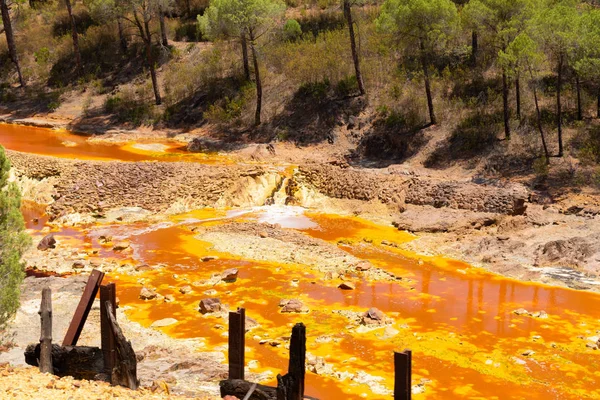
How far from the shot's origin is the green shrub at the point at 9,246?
1122cm

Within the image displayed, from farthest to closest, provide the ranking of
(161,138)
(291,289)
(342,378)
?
1. (161,138)
2. (291,289)
3. (342,378)

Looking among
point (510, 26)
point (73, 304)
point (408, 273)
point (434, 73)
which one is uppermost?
point (510, 26)

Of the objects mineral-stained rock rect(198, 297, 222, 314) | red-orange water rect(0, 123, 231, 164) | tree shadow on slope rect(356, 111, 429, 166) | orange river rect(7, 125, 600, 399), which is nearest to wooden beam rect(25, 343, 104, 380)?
orange river rect(7, 125, 600, 399)

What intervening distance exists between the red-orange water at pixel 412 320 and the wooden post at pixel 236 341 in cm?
261

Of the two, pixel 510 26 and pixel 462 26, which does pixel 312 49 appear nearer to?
pixel 462 26

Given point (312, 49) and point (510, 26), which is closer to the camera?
point (510, 26)

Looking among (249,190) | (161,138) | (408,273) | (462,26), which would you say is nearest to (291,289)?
(408,273)

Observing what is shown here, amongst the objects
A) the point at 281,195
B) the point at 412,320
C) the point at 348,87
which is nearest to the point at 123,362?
the point at 412,320

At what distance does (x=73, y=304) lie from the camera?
15.7 m

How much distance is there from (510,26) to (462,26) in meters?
4.70

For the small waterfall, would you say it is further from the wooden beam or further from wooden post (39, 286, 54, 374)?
wooden post (39, 286, 54, 374)

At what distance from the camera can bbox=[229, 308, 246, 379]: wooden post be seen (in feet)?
32.4

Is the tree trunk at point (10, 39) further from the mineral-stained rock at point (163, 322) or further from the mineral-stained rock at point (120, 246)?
the mineral-stained rock at point (163, 322)

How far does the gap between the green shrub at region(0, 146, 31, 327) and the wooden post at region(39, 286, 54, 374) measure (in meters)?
1.29
